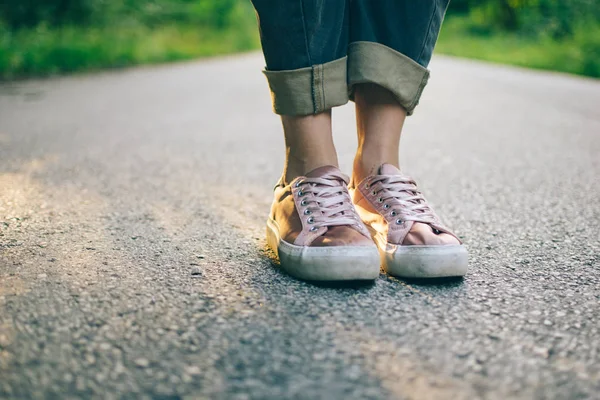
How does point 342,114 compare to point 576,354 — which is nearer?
point 576,354

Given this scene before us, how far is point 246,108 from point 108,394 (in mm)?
4084

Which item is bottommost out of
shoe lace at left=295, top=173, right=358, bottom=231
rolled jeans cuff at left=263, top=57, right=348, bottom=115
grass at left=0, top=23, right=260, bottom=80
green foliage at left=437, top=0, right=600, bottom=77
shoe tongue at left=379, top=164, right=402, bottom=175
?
grass at left=0, top=23, right=260, bottom=80

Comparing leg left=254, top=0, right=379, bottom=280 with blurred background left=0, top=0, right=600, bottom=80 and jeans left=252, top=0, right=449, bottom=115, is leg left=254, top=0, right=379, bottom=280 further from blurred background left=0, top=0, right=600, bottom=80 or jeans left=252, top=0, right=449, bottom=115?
blurred background left=0, top=0, right=600, bottom=80

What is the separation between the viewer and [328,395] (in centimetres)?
84

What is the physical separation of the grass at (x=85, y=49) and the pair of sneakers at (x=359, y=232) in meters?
6.79

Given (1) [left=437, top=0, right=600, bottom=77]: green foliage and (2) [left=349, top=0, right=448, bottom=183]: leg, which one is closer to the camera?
(2) [left=349, top=0, right=448, bottom=183]: leg

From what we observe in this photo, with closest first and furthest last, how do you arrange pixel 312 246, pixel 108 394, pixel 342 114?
pixel 108 394
pixel 312 246
pixel 342 114

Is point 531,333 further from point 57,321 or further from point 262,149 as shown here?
point 262,149

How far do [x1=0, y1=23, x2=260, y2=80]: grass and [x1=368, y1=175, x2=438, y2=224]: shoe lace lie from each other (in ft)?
22.4

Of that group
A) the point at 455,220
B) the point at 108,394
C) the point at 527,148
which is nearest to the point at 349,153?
the point at 527,148

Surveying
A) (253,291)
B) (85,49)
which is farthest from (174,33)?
(253,291)

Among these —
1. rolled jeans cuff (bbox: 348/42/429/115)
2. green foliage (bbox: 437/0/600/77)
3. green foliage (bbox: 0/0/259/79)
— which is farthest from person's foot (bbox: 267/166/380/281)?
green foliage (bbox: 437/0/600/77)

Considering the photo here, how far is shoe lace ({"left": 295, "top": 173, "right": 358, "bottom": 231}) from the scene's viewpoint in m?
1.31

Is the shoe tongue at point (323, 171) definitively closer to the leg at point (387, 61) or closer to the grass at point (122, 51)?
the leg at point (387, 61)
